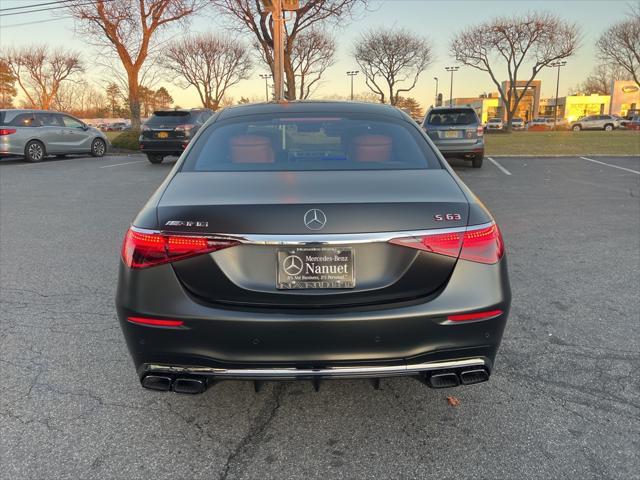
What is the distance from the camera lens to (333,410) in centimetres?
275

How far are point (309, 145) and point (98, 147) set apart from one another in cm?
1758

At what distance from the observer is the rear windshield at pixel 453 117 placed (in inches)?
551

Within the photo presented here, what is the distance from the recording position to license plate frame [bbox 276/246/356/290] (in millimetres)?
2104

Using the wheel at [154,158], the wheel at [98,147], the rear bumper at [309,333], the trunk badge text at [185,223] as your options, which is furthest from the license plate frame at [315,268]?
the wheel at [98,147]

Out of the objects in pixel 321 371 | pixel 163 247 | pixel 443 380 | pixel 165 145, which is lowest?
pixel 443 380

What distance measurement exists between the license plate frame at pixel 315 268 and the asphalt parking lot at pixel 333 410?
0.84 metres

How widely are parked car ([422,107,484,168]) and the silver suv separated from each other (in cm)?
1179

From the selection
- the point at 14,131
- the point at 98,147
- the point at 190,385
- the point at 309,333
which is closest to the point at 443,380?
the point at 309,333

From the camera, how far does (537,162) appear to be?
1535 centimetres

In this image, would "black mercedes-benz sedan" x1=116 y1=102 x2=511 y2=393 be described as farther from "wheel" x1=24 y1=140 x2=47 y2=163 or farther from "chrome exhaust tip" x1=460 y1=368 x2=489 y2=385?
"wheel" x1=24 y1=140 x2=47 y2=163

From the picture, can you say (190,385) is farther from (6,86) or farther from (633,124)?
(6,86)

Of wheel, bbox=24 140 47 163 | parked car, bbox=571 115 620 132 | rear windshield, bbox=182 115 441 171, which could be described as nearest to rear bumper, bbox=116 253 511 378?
rear windshield, bbox=182 115 441 171

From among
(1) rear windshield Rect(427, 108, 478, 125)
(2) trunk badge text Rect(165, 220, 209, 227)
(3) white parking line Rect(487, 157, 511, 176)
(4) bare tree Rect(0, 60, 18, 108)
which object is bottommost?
(3) white parking line Rect(487, 157, 511, 176)

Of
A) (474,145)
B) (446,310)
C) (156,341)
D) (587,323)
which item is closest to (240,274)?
(156,341)
